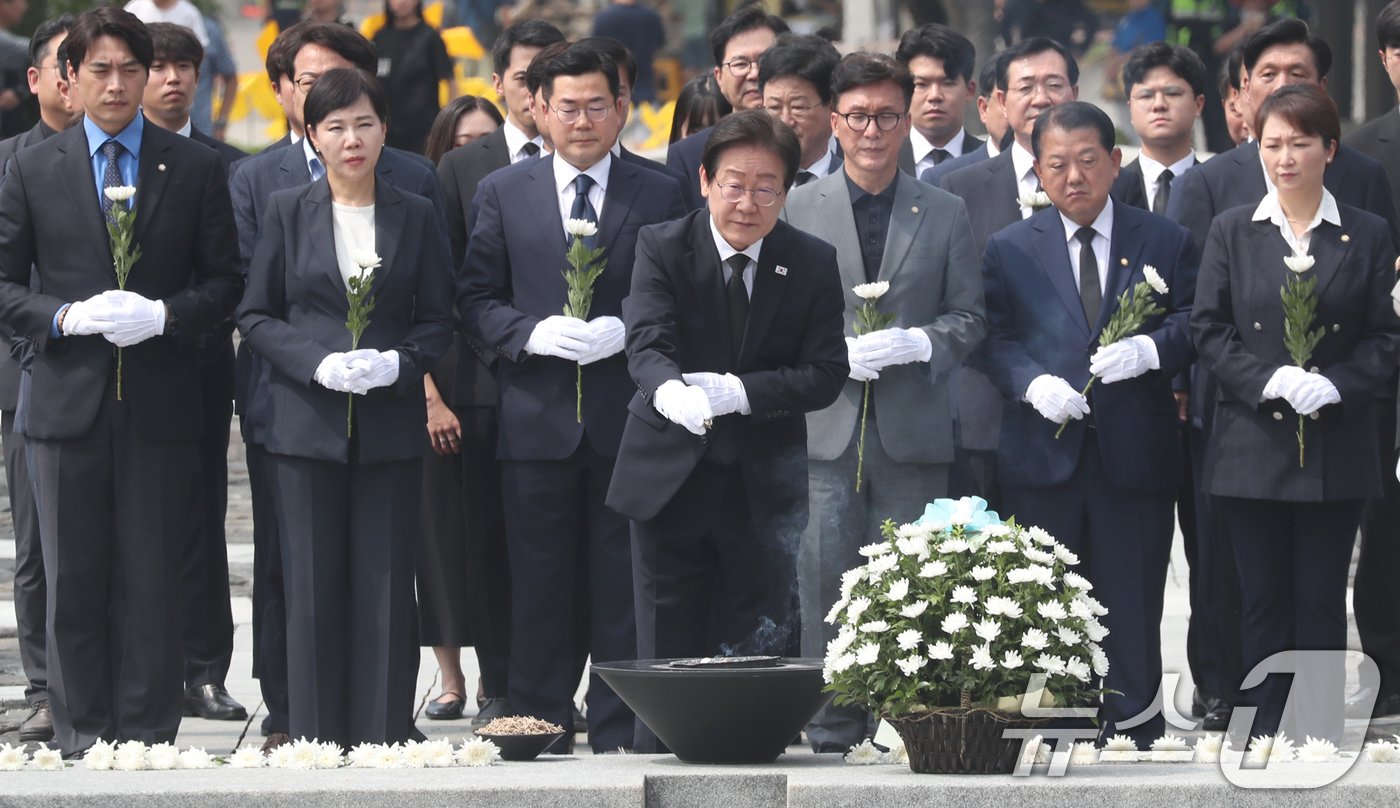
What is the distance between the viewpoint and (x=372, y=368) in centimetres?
657

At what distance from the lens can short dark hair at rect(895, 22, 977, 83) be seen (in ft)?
29.3

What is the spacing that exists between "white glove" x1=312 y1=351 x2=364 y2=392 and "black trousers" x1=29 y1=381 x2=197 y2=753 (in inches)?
24.0

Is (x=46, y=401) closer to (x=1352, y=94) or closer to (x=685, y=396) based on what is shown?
(x=685, y=396)

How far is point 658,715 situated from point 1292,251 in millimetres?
2689

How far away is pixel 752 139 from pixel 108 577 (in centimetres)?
240

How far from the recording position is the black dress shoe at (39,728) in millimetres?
7254

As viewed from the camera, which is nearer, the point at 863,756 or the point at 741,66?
the point at 863,756

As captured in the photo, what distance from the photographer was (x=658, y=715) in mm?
5828

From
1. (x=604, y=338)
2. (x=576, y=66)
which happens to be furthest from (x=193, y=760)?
(x=576, y=66)

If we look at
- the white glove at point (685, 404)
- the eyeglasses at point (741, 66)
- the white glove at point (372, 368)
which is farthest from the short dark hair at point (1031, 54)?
the white glove at point (372, 368)

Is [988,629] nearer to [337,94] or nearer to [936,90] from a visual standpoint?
[337,94]

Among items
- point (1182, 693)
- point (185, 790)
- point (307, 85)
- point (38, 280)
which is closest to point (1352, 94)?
point (1182, 693)

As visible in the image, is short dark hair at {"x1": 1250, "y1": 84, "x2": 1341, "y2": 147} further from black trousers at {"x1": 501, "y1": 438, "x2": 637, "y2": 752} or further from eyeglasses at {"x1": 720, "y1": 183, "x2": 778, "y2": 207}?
black trousers at {"x1": 501, "y1": 438, "x2": 637, "y2": 752}

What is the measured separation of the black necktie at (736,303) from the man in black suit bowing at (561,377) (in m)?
0.51
